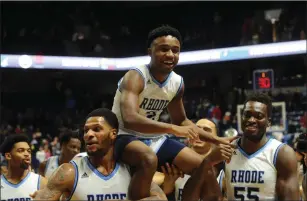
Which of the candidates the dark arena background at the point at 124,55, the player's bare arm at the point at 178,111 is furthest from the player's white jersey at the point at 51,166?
the dark arena background at the point at 124,55

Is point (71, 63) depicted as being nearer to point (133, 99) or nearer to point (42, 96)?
point (42, 96)

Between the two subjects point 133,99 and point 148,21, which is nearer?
point 133,99

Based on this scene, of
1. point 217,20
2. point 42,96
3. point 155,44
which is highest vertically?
point 217,20

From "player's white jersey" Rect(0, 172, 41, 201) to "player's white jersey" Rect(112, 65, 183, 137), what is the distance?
6.91 ft

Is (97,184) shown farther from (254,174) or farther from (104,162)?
(254,174)

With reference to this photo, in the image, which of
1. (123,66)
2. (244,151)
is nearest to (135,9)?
(123,66)

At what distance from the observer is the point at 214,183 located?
421cm

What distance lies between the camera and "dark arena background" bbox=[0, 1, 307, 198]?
53.8 ft

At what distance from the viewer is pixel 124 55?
65.9 ft

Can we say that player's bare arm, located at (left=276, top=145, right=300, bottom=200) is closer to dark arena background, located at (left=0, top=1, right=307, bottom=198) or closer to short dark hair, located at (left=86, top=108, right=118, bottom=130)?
short dark hair, located at (left=86, top=108, right=118, bottom=130)

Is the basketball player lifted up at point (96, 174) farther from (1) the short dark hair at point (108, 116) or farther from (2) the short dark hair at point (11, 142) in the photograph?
(2) the short dark hair at point (11, 142)

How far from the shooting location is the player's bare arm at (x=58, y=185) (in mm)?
3832

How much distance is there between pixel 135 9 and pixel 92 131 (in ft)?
60.0

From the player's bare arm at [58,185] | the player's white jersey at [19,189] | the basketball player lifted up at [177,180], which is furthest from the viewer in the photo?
the player's white jersey at [19,189]
